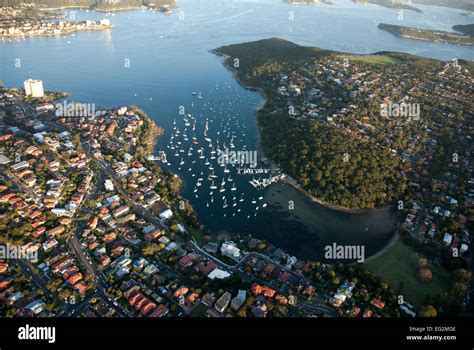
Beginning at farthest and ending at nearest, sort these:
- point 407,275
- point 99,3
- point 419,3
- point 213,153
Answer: point 419,3 → point 99,3 → point 213,153 → point 407,275

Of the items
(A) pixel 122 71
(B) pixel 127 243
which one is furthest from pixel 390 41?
(B) pixel 127 243

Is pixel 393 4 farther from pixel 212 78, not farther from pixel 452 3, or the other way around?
pixel 212 78

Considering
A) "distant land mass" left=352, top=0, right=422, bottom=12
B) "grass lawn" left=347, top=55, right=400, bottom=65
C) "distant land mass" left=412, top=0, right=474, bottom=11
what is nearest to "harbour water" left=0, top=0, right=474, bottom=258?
"distant land mass" left=352, top=0, right=422, bottom=12

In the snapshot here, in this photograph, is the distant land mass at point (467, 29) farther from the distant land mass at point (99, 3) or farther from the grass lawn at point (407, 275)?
the grass lawn at point (407, 275)

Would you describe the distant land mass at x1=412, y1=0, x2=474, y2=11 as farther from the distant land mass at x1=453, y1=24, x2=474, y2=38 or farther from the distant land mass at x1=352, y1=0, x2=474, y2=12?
the distant land mass at x1=453, y1=24, x2=474, y2=38

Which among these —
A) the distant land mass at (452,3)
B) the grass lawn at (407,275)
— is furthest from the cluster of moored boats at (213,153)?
the distant land mass at (452,3)

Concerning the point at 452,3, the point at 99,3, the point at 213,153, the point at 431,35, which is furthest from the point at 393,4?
the point at 213,153

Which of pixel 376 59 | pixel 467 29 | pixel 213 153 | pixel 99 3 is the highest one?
pixel 99 3

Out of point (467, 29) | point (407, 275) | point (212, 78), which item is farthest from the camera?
point (467, 29)
